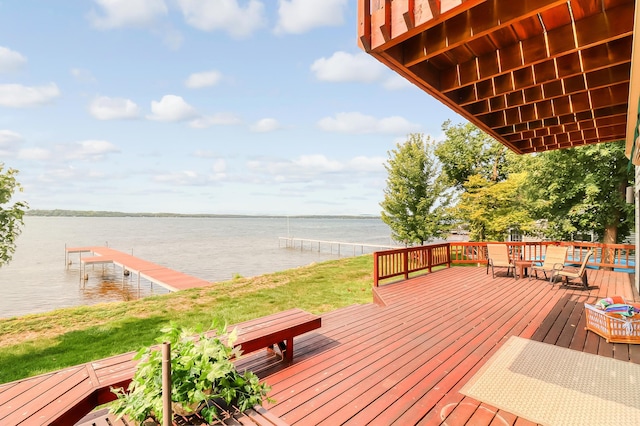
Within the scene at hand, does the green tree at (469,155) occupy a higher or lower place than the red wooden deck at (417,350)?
higher

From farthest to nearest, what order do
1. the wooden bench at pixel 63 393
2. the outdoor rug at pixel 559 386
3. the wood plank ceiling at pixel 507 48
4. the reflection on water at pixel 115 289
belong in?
the reflection on water at pixel 115 289
the outdoor rug at pixel 559 386
the wood plank ceiling at pixel 507 48
the wooden bench at pixel 63 393

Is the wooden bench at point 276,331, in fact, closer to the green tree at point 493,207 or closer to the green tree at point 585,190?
the green tree at point 493,207

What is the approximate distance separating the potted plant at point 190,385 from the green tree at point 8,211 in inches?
215

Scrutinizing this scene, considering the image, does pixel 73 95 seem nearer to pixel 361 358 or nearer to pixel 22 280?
pixel 22 280

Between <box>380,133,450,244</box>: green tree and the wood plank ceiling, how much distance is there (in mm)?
9996

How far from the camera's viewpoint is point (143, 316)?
290 inches

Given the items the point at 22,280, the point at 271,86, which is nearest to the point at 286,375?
the point at 271,86

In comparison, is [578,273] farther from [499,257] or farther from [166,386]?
[166,386]

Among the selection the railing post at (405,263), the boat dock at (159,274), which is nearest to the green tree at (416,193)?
the railing post at (405,263)

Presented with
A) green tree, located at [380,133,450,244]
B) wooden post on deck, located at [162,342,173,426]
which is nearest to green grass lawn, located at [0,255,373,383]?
wooden post on deck, located at [162,342,173,426]

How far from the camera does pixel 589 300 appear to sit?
19.0 ft

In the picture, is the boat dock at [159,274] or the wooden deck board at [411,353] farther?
the boat dock at [159,274]

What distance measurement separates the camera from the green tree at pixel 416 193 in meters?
14.0

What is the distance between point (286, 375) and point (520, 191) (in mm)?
14770
